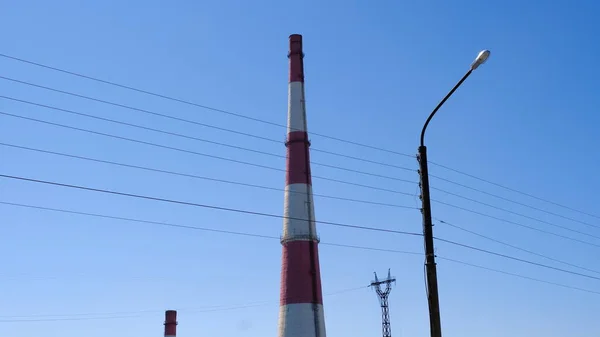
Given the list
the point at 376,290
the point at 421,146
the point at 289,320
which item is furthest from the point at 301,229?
the point at 376,290

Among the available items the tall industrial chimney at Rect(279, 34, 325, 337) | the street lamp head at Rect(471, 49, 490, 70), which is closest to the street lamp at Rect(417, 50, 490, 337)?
the street lamp head at Rect(471, 49, 490, 70)

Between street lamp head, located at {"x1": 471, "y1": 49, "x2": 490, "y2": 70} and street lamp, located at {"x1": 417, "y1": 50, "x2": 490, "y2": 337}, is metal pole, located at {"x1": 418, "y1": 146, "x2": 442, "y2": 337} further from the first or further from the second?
street lamp head, located at {"x1": 471, "y1": 49, "x2": 490, "y2": 70}

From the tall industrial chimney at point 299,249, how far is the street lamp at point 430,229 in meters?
20.0

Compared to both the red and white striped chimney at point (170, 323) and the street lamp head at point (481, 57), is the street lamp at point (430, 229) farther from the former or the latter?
the red and white striped chimney at point (170, 323)

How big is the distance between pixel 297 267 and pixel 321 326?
309 cm

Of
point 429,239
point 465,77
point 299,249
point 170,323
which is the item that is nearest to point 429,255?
point 429,239

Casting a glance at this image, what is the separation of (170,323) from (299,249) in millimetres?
14456

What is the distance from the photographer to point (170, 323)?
47.3 m

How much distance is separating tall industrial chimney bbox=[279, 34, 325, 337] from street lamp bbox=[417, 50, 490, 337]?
1998 centimetres

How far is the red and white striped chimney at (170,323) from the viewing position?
47062 millimetres

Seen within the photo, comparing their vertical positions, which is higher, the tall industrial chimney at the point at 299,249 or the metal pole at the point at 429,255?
the tall industrial chimney at the point at 299,249

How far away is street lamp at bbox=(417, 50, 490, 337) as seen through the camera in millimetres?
15469

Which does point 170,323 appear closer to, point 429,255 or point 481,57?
point 429,255

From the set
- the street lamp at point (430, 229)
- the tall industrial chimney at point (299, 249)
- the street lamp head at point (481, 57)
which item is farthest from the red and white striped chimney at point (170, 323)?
the street lamp head at point (481, 57)
